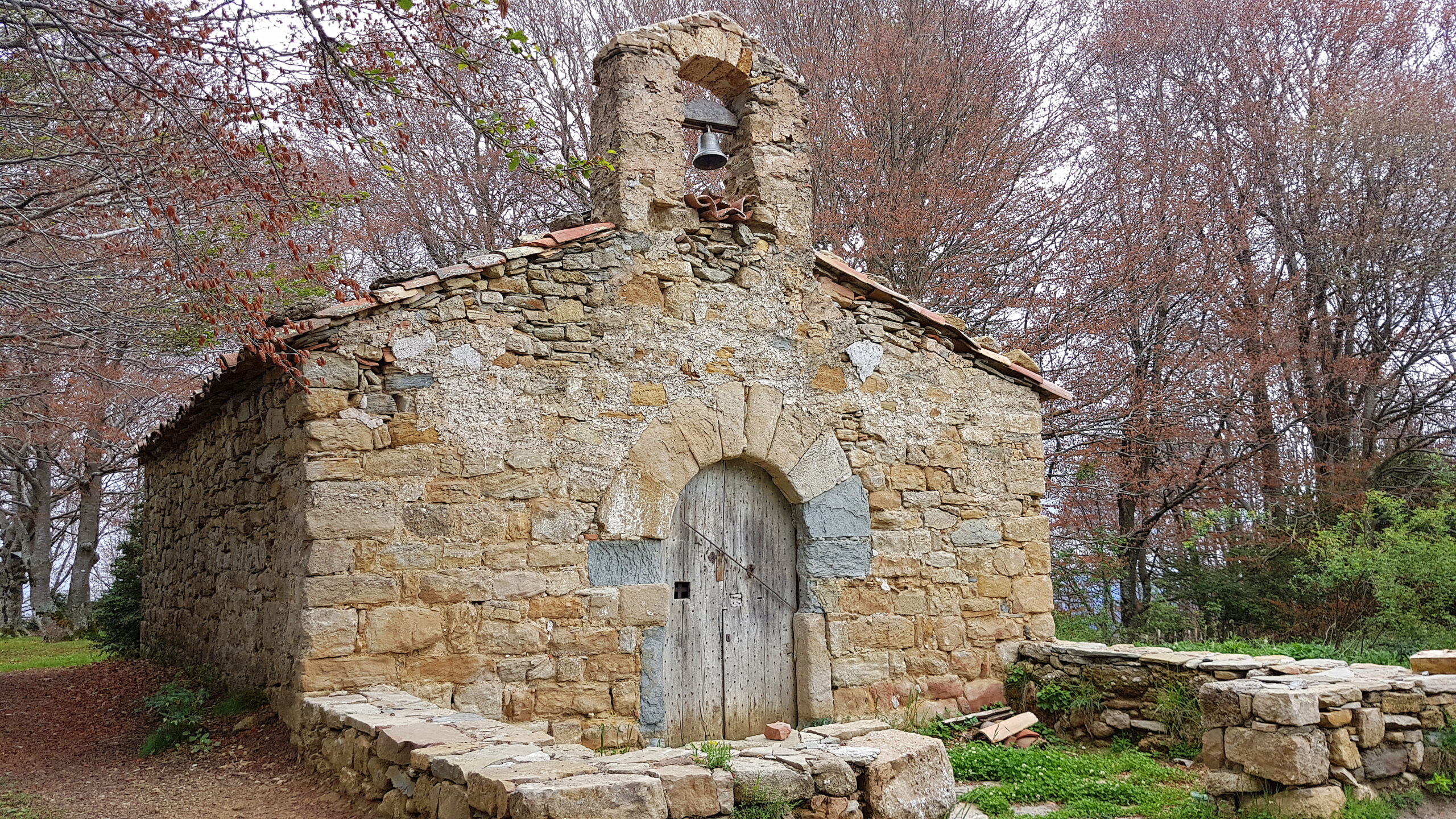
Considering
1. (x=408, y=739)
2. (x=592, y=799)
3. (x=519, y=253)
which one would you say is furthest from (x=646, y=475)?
(x=592, y=799)

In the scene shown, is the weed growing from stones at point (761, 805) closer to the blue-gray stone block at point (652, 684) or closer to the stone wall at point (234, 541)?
the blue-gray stone block at point (652, 684)

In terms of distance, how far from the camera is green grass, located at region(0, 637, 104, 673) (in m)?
10.9

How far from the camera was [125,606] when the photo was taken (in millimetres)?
10781

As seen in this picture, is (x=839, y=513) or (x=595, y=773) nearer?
(x=595, y=773)

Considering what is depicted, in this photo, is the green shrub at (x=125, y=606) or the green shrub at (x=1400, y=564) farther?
the green shrub at (x=125, y=606)

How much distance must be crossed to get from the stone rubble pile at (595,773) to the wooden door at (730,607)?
178 cm

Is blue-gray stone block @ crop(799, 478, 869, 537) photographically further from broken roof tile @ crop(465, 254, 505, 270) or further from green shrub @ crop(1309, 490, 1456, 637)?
green shrub @ crop(1309, 490, 1456, 637)

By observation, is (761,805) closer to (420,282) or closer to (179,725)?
(420,282)

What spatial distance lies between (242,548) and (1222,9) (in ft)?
50.5

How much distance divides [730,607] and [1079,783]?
8.29 feet

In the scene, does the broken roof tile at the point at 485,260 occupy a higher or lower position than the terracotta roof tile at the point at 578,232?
lower

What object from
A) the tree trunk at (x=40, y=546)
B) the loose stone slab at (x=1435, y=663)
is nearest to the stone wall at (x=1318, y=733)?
the loose stone slab at (x=1435, y=663)

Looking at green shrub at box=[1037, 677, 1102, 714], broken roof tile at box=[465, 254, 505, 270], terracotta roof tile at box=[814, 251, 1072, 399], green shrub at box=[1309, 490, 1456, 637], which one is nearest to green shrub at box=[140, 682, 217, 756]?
broken roof tile at box=[465, 254, 505, 270]

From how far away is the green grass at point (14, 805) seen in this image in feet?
15.5
